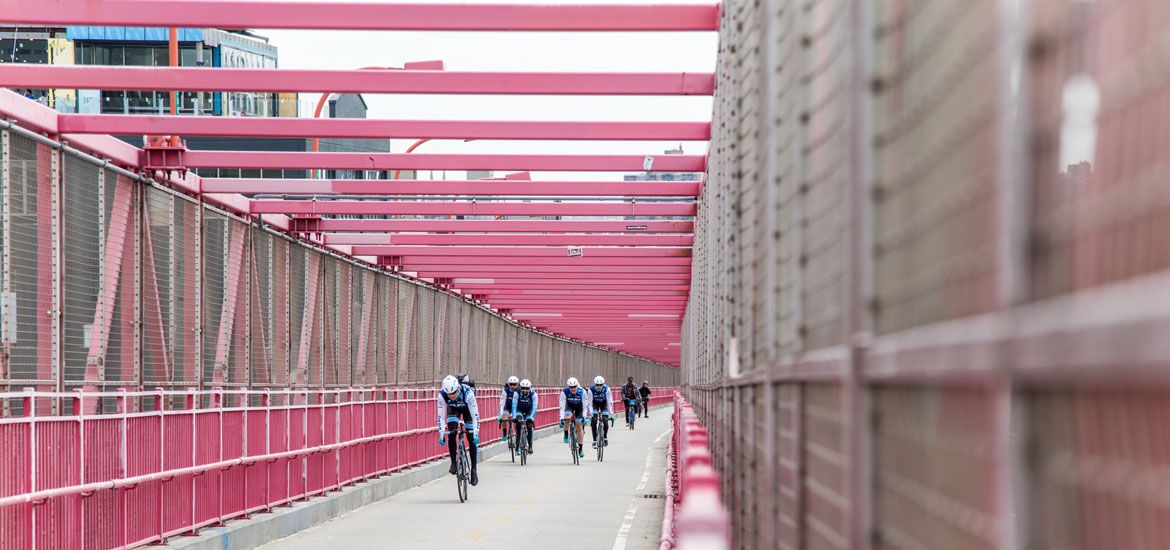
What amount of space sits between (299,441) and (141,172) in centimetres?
387

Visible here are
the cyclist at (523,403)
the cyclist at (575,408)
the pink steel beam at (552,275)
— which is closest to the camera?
the cyclist at (523,403)

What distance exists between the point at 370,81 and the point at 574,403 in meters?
16.7

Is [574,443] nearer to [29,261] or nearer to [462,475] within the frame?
[462,475]

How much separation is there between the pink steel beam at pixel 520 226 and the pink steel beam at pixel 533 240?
1.14 m

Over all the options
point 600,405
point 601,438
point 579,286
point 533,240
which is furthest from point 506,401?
point 579,286

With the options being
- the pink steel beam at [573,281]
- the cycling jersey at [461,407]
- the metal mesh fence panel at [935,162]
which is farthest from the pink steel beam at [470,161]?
the pink steel beam at [573,281]

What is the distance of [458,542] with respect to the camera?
1489cm

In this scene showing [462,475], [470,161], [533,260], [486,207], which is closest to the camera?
[462,475]

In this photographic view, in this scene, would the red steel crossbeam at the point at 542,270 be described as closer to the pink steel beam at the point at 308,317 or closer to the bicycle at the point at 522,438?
the bicycle at the point at 522,438

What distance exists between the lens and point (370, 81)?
48.1 feet

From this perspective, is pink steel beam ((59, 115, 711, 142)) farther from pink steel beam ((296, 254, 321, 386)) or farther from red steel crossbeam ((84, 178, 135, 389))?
pink steel beam ((296, 254, 321, 386))

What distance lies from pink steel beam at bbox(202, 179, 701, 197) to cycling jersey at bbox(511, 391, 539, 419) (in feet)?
19.6

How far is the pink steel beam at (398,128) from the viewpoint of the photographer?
55.6ft

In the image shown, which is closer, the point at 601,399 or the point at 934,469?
the point at 934,469
